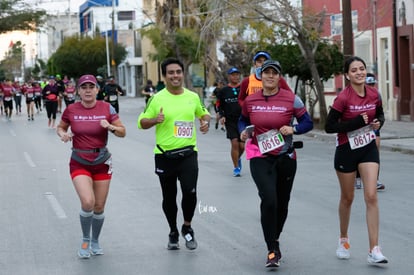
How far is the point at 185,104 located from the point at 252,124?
0.90 m

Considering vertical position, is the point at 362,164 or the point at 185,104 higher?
the point at 185,104

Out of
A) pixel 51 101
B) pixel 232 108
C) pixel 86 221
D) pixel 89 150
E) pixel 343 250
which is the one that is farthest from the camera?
pixel 51 101

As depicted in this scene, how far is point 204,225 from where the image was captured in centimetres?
1077

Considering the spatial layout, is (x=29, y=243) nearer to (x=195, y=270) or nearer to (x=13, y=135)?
(x=195, y=270)

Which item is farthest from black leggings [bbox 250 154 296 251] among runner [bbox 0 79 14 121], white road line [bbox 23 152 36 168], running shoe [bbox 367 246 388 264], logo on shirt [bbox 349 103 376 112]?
runner [bbox 0 79 14 121]

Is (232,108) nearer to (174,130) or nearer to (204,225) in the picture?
(204,225)

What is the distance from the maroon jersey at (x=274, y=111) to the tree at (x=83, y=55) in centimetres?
7788

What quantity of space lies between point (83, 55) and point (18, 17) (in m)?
28.9

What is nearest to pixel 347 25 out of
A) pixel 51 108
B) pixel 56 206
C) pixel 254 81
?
pixel 51 108

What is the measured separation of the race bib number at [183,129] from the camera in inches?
357

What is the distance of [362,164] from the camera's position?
27.7 feet

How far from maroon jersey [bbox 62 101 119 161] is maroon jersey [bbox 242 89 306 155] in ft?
4.81

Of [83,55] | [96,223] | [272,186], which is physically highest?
[83,55]

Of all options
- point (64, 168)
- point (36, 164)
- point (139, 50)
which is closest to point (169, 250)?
point (64, 168)
